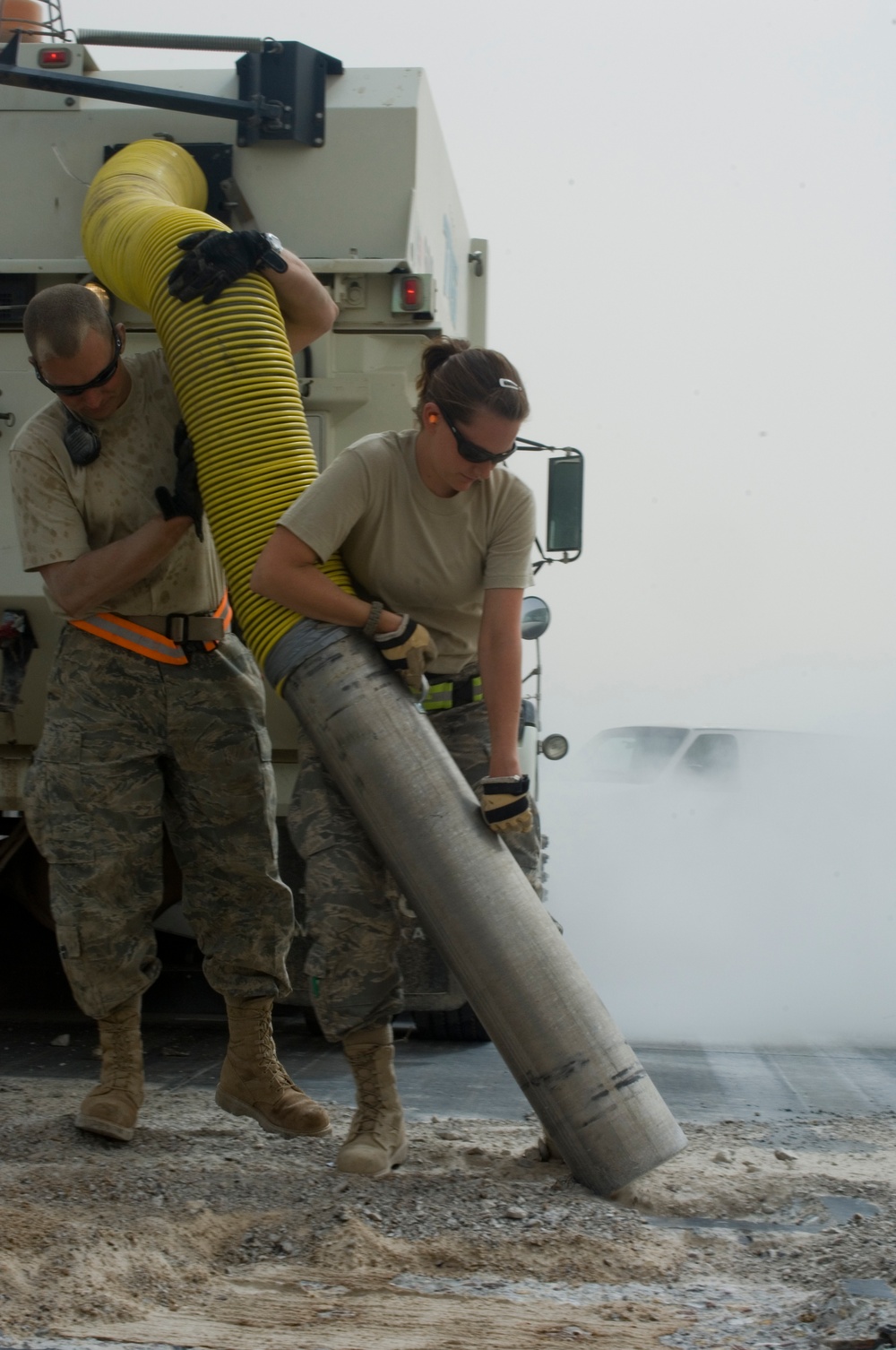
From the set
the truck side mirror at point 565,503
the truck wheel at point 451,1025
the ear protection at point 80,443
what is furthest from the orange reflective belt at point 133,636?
the truck wheel at point 451,1025

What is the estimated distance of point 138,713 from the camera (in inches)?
135

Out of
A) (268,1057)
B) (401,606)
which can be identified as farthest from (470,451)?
(268,1057)

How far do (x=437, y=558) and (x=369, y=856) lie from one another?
2.33ft

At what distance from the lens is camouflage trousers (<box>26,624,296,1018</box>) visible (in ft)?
11.0

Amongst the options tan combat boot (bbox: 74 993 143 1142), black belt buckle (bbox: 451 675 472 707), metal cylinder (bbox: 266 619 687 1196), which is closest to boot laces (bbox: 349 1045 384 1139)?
metal cylinder (bbox: 266 619 687 1196)

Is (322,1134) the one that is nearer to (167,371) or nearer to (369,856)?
(369,856)

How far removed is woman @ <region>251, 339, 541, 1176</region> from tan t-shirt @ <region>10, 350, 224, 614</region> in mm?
427

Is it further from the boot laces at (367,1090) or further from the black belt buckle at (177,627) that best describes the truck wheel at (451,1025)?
the black belt buckle at (177,627)

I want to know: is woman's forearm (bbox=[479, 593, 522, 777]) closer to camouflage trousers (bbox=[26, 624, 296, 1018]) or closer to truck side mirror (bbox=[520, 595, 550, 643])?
camouflage trousers (bbox=[26, 624, 296, 1018])

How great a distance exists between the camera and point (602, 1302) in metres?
2.26

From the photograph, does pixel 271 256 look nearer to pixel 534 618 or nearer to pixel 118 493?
pixel 118 493

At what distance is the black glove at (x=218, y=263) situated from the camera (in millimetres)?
3412

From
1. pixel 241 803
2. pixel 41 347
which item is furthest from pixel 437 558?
pixel 41 347

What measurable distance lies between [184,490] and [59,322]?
1.58ft
